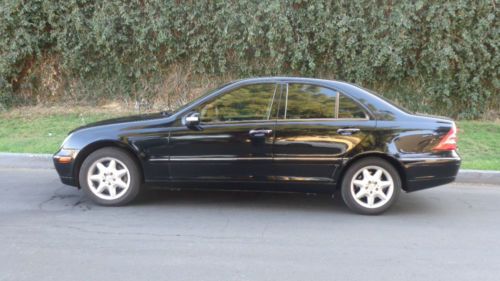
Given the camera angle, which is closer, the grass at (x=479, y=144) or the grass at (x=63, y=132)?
the grass at (x=479, y=144)

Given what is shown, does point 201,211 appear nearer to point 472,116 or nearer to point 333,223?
point 333,223

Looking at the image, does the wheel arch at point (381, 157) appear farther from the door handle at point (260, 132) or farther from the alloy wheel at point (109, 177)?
the alloy wheel at point (109, 177)

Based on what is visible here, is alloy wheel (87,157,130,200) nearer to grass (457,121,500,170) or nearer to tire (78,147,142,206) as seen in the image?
tire (78,147,142,206)

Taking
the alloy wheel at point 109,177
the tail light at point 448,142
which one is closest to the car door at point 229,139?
the alloy wheel at point 109,177

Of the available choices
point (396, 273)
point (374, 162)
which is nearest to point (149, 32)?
point (374, 162)

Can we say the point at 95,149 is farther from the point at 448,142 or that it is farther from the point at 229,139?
the point at 448,142

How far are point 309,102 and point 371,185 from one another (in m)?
1.14

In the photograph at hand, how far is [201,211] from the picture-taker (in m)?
5.75

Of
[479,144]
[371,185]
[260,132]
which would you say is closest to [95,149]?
[260,132]

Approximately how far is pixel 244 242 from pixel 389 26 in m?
7.30

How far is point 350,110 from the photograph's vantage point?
5.65 metres

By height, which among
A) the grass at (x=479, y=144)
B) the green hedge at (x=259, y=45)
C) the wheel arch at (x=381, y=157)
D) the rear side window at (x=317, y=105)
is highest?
the green hedge at (x=259, y=45)

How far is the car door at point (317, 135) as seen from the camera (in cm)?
555

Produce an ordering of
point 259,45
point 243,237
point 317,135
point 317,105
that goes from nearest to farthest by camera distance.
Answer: point 243,237 → point 317,135 → point 317,105 → point 259,45
